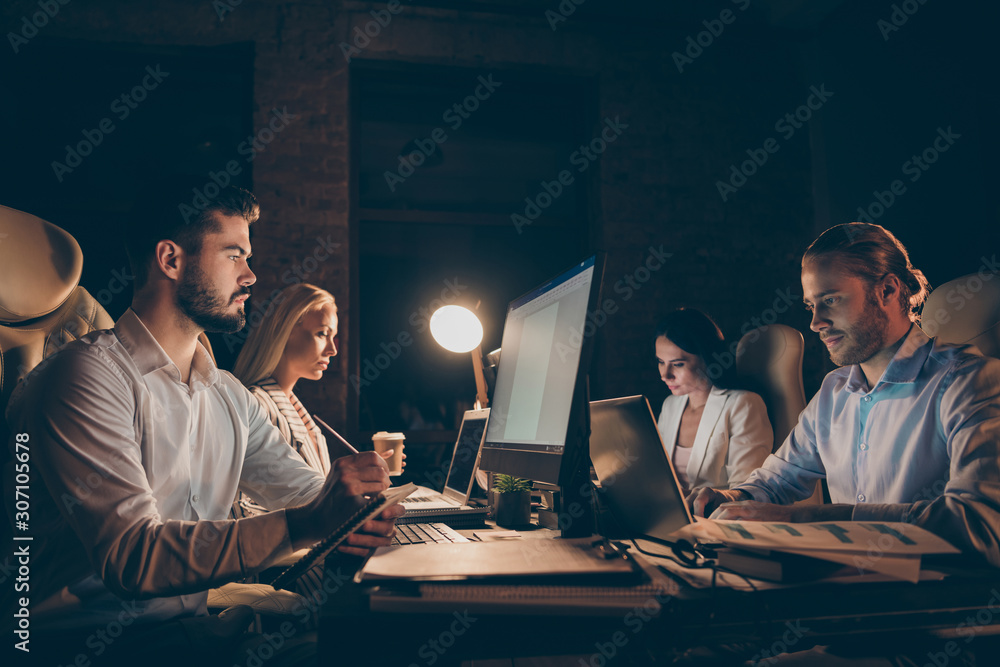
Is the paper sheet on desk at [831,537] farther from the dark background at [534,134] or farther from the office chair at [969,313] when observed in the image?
the dark background at [534,134]

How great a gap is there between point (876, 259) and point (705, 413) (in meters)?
1.14

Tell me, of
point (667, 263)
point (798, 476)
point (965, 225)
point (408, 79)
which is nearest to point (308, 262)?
point (408, 79)

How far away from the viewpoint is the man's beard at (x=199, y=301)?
1384mm

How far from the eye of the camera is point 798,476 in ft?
5.41

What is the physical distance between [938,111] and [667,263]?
1.61 metres

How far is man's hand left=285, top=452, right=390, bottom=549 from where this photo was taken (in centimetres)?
97

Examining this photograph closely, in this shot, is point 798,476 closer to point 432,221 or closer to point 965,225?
point 965,225

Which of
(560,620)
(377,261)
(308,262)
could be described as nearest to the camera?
(560,620)
